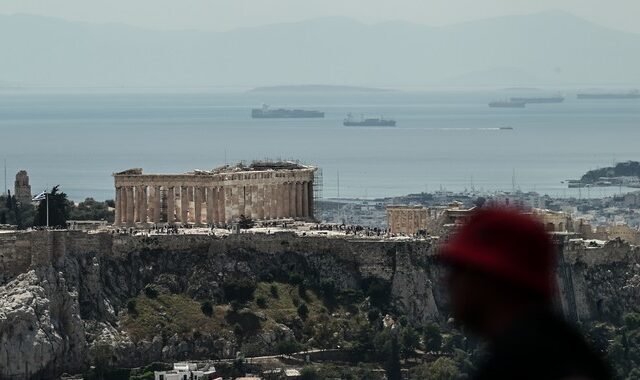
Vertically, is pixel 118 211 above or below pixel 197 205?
below

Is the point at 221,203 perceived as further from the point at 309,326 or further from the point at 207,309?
the point at 309,326

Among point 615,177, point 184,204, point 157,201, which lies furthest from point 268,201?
point 615,177

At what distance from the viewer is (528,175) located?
621 feet

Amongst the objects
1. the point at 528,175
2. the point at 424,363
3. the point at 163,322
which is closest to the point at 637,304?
the point at 424,363

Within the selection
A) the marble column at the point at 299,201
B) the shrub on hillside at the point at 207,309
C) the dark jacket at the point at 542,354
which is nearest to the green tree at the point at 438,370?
the shrub on hillside at the point at 207,309

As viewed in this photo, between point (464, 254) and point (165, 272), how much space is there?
6911 cm

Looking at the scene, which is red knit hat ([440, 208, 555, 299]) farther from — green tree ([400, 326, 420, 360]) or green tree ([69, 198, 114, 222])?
→ green tree ([69, 198, 114, 222])

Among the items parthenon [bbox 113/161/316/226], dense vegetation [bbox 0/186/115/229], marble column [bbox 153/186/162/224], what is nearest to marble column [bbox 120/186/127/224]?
parthenon [bbox 113/161/316/226]

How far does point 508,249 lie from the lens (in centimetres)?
550

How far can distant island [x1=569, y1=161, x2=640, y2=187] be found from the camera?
17100 centimetres

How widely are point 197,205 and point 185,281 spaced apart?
8.69m

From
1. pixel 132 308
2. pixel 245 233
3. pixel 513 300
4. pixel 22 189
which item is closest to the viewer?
pixel 513 300

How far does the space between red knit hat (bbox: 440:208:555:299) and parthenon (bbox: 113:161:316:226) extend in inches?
3004

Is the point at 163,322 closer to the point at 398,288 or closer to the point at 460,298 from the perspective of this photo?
the point at 398,288
